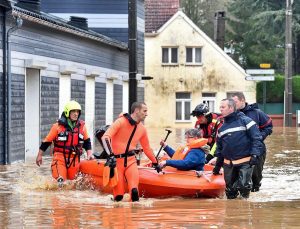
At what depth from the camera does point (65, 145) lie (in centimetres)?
1559

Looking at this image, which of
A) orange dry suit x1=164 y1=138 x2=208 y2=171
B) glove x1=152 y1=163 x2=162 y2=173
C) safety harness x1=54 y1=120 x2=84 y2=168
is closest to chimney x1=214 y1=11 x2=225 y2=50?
safety harness x1=54 y1=120 x2=84 y2=168

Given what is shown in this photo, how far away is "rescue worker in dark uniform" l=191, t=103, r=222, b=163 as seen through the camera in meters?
16.3

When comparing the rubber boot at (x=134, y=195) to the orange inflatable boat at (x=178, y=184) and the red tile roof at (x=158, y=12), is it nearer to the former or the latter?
the orange inflatable boat at (x=178, y=184)

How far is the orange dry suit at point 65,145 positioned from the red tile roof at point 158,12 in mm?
39812

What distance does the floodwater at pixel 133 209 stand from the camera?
11672mm

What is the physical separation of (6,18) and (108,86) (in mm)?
13759

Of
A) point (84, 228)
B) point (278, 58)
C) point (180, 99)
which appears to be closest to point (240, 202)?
point (84, 228)

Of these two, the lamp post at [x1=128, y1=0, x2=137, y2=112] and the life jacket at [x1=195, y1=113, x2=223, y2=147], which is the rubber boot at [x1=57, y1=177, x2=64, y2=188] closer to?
the life jacket at [x1=195, y1=113, x2=223, y2=147]

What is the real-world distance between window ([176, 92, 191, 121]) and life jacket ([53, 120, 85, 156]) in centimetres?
3939

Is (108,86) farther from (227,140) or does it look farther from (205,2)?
(205,2)

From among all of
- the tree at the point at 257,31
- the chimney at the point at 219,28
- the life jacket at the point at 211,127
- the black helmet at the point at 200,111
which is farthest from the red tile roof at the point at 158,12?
the black helmet at the point at 200,111

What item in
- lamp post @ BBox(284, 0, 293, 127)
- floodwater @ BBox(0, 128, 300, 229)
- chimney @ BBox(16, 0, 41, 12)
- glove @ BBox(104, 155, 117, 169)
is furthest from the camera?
lamp post @ BBox(284, 0, 293, 127)

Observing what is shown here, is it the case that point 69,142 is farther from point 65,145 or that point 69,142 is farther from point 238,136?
point 238,136

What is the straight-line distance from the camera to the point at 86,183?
15922 millimetres
